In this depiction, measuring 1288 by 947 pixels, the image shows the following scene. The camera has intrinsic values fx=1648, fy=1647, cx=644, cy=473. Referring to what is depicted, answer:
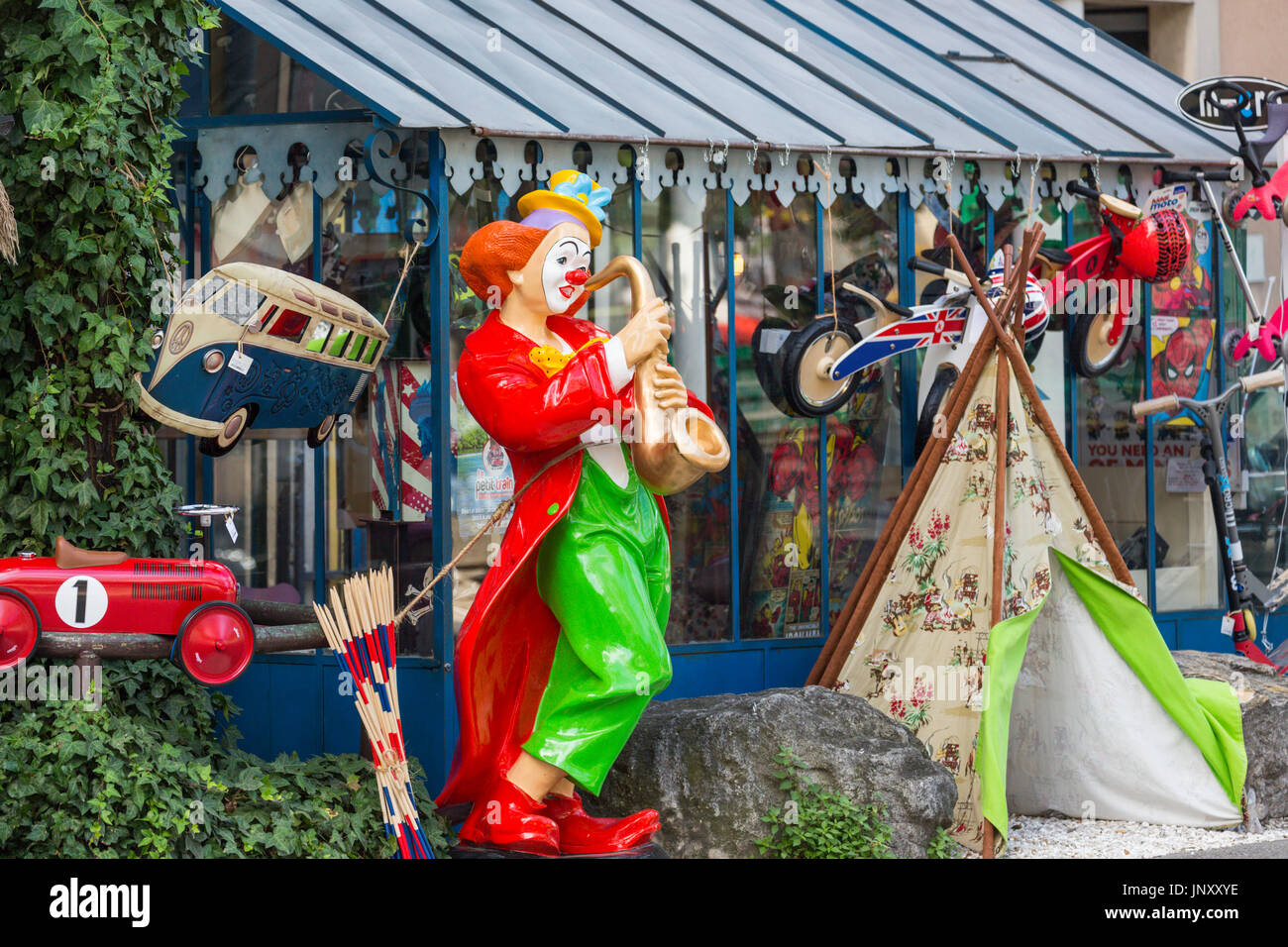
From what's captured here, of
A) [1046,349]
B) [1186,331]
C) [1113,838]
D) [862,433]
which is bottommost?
[1113,838]

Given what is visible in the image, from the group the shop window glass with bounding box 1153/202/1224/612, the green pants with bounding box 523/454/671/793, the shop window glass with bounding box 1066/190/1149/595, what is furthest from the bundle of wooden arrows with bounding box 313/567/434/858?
the shop window glass with bounding box 1153/202/1224/612

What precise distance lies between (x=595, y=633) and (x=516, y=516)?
0.51 metres

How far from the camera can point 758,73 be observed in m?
8.12

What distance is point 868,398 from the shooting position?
818 cm

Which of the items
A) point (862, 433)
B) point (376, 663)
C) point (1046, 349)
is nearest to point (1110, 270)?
point (1046, 349)

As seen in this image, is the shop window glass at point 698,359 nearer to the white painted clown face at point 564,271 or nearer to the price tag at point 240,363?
the white painted clown face at point 564,271

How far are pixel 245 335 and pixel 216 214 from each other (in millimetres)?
1802

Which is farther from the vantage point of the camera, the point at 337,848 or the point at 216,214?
the point at 216,214

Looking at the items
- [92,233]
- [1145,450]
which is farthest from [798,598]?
[92,233]

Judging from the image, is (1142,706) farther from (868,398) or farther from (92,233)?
(92,233)

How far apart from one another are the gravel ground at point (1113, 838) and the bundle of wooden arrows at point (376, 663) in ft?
8.19

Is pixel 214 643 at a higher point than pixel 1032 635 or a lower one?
higher

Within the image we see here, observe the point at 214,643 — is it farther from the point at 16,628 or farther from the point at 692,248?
the point at 692,248

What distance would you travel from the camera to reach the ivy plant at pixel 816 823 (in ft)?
20.2
